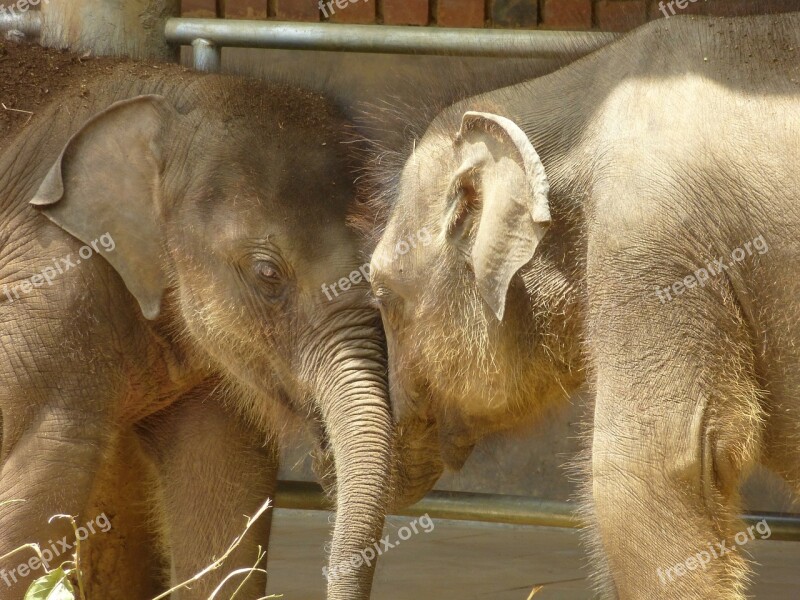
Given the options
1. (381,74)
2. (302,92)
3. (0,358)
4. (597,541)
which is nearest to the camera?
(597,541)

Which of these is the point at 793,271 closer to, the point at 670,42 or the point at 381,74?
the point at 670,42

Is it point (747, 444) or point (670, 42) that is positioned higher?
point (670, 42)

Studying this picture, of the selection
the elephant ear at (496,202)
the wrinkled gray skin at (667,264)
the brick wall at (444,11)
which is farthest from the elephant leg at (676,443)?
the brick wall at (444,11)

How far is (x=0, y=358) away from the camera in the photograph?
3400 mm

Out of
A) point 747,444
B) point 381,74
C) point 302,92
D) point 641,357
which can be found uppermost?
point 381,74

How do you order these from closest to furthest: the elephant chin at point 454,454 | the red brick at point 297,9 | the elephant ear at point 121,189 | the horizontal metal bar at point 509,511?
the elephant chin at point 454,454, the elephant ear at point 121,189, the horizontal metal bar at point 509,511, the red brick at point 297,9

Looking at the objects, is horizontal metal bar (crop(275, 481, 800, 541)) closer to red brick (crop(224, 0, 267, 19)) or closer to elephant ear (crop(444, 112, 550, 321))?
elephant ear (crop(444, 112, 550, 321))

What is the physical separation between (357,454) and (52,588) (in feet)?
3.55

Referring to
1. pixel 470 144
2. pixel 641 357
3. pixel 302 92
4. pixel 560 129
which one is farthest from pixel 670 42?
pixel 302 92

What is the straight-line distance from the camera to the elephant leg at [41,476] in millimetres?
3355

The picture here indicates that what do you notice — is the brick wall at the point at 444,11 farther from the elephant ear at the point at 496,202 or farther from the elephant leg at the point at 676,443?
the elephant leg at the point at 676,443

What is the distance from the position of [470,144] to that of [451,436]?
0.72 metres

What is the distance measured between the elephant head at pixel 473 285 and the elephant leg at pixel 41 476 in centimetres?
84

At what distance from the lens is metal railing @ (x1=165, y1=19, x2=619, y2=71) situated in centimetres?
353
